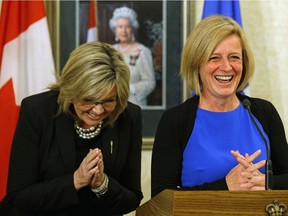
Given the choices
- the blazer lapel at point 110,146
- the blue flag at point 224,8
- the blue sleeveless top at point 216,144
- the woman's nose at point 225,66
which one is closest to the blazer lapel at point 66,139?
the blazer lapel at point 110,146

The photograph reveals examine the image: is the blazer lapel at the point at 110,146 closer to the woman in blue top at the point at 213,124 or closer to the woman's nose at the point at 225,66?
the woman in blue top at the point at 213,124

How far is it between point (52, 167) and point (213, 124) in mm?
767

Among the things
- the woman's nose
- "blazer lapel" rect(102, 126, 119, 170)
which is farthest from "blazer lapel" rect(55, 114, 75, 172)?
the woman's nose

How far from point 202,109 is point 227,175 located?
45 centimetres

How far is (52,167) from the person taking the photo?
9.25ft

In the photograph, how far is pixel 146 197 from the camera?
4555 mm

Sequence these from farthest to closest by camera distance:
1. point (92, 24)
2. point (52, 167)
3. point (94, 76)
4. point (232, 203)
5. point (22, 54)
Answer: point (92, 24), point (22, 54), point (52, 167), point (94, 76), point (232, 203)

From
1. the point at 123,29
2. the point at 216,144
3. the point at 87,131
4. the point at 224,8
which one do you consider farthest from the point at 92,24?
the point at 216,144

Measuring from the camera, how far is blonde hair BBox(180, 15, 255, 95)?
2.76m

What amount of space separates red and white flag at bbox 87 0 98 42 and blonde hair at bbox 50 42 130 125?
167 centimetres

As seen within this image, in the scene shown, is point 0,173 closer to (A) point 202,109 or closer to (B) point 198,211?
(A) point 202,109

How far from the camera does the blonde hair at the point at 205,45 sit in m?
2.76

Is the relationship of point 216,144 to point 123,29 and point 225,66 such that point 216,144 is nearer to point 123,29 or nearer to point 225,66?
point 225,66

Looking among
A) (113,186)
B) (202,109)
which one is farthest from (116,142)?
(202,109)
